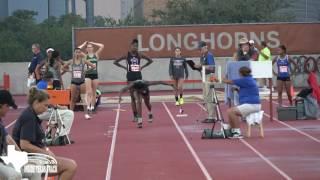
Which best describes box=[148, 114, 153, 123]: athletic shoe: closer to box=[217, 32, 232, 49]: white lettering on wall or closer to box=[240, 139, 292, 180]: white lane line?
box=[240, 139, 292, 180]: white lane line

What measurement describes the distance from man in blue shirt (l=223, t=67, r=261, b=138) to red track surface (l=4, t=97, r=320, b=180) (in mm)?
403

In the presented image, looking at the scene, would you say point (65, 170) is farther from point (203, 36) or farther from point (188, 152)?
point (203, 36)

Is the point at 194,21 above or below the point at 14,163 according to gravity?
above

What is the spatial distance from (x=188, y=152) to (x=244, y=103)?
90.7 inches

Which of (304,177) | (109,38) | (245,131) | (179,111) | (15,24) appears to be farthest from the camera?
(15,24)

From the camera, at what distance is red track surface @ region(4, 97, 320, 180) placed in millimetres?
11867

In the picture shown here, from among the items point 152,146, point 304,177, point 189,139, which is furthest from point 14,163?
point 189,139

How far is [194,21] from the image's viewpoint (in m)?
53.3

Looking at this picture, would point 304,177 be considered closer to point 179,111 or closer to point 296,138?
point 296,138

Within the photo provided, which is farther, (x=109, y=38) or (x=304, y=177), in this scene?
(x=109, y=38)

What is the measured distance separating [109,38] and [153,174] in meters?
23.6

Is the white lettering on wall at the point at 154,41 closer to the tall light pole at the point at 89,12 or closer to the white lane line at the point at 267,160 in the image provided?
the tall light pole at the point at 89,12

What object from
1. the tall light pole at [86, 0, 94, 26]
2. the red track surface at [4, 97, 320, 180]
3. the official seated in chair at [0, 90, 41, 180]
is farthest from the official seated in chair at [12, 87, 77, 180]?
the tall light pole at [86, 0, 94, 26]

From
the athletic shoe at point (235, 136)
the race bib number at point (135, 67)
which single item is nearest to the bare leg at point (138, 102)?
the race bib number at point (135, 67)
